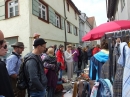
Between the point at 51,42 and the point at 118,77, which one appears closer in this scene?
the point at 118,77

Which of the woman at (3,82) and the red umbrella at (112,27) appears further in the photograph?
the red umbrella at (112,27)

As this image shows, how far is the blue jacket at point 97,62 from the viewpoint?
2.96 metres

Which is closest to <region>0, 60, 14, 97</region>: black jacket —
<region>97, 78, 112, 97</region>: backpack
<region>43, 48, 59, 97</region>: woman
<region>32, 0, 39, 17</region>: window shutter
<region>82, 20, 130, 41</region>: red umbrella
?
<region>97, 78, 112, 97</region>: backpack

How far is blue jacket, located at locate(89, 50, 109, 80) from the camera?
9.72ft

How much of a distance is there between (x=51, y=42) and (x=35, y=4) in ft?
11.4

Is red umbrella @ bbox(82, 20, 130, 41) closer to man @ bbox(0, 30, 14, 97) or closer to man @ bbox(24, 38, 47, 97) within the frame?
man @ bbox(24, 38, 47, 97)

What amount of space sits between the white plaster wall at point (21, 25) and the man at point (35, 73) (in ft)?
21.8

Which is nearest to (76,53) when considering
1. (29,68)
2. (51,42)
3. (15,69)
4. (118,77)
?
(51,42)

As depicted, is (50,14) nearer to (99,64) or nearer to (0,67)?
(99,64)

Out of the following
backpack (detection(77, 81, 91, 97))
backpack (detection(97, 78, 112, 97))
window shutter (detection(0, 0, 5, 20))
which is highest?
window shutter (detection(0, 0, 5, 20))

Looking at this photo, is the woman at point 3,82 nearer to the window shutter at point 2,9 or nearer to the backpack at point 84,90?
the backpack at point 84,90

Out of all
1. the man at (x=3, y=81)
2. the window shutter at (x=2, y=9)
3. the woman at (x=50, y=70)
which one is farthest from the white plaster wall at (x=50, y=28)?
the man at (x=3, y=81)

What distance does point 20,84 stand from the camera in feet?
9.29

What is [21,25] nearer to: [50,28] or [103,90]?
[50,28]
